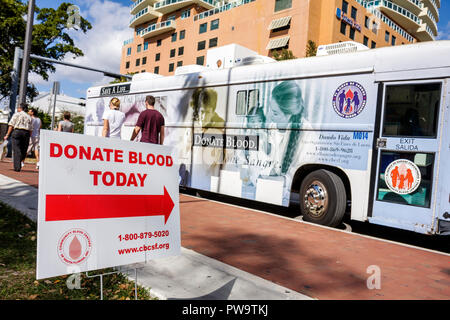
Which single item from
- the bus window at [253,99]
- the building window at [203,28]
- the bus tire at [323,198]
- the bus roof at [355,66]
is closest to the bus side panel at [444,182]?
the bus roof at [355,66]

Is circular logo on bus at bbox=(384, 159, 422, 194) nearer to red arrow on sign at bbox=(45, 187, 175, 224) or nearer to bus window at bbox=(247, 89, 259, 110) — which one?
bus window at bbox=(247, 89, 259, 110)

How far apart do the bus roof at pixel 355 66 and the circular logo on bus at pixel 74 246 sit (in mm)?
5254

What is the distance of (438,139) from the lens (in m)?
5.50

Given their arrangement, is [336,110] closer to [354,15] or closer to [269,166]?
[269,166]

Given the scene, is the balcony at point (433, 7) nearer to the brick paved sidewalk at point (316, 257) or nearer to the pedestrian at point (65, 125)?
the pedestrian at point (65, 125)

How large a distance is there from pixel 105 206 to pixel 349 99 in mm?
4905

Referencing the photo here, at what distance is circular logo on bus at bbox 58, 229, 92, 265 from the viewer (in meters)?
2.51

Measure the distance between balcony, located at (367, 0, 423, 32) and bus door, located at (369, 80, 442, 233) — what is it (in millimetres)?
47828

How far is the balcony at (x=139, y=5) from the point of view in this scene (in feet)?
192

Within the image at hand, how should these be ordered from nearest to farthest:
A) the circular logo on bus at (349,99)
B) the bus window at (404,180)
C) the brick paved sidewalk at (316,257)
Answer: the brick paved sidewalk at (316,257), the bus window at (404,180), the circular logo on bus at (349,99)
